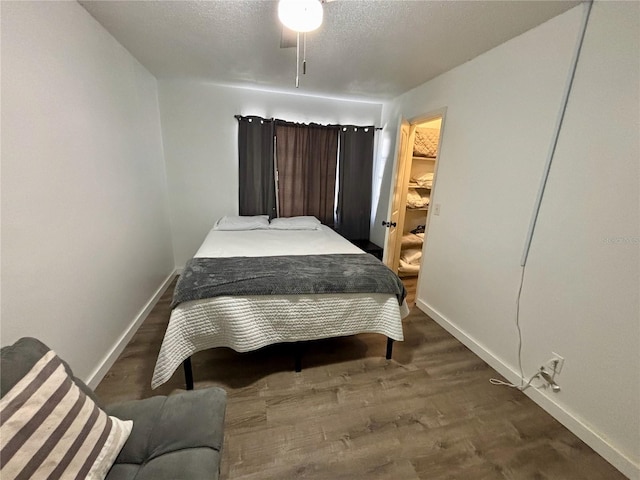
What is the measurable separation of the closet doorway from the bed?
1.04 meters

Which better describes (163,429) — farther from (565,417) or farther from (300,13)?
(565,417)

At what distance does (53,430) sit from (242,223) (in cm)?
239

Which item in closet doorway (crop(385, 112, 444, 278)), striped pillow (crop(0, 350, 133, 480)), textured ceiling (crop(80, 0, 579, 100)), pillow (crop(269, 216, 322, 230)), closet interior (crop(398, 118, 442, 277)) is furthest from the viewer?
closet interior (crop(398, 118, 442, 277))

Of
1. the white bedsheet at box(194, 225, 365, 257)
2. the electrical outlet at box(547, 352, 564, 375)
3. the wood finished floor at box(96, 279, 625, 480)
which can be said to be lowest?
the wood finished floor at box(96, 279, 625, 480)

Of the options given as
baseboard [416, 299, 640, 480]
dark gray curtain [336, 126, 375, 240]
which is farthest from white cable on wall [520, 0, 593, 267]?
dark gray curtain [336, 126, 375, 240]

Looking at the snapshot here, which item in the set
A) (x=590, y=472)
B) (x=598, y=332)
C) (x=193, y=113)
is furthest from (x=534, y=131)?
(x=193, y=113)

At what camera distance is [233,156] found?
10.6 feet

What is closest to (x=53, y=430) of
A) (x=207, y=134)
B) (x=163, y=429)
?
(x=163, y=429)

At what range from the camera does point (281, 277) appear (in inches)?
67.2

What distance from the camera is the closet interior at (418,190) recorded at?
329cm

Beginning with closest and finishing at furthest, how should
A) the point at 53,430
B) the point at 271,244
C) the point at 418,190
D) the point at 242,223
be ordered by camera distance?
the point at 53,430, the point at 271,244, the point at 242,223, the point at 418,190

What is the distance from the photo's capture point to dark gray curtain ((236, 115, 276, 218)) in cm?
315

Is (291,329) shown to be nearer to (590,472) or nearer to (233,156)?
(590,472)

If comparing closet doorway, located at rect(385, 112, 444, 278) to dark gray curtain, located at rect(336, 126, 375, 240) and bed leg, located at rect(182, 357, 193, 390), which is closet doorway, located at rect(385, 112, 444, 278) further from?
bed leg, located at rect(182, 357, 193, 390)
